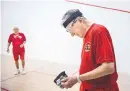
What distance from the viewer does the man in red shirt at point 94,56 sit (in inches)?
33.9

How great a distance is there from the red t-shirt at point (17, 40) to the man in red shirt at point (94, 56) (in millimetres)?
862

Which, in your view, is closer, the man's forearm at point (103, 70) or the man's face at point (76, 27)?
the man's forearm at point (103, 70)

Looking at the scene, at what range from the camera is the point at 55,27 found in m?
1.58

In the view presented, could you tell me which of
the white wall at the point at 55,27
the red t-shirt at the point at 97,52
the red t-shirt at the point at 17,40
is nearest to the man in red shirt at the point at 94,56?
the red t-shirt at the point at 97,52

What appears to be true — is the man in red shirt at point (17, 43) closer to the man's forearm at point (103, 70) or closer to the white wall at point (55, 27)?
the white wall at point (55, 27)

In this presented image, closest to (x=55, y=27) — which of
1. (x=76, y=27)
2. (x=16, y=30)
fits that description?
(x=16, y=30)

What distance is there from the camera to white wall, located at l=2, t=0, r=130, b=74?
1381 millimetres

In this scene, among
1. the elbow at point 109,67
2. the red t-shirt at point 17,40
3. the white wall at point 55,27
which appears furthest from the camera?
the red t-shirt at point 17,40

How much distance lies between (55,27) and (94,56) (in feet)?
2.36

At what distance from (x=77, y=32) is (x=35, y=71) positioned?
886mm

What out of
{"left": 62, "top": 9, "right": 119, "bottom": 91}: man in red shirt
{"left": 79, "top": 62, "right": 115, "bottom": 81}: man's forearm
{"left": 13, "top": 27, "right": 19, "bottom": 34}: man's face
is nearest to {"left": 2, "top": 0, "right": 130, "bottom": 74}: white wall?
{"left": 13, "top": 27, "right": 19, "bottom": 34}: man's face

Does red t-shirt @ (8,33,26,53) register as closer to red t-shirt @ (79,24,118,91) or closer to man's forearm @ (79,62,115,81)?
red t-shirt @ (79,24,118,91)

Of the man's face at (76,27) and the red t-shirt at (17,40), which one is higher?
the man's face at (76,27)

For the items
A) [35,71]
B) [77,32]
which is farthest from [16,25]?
[77,32]
